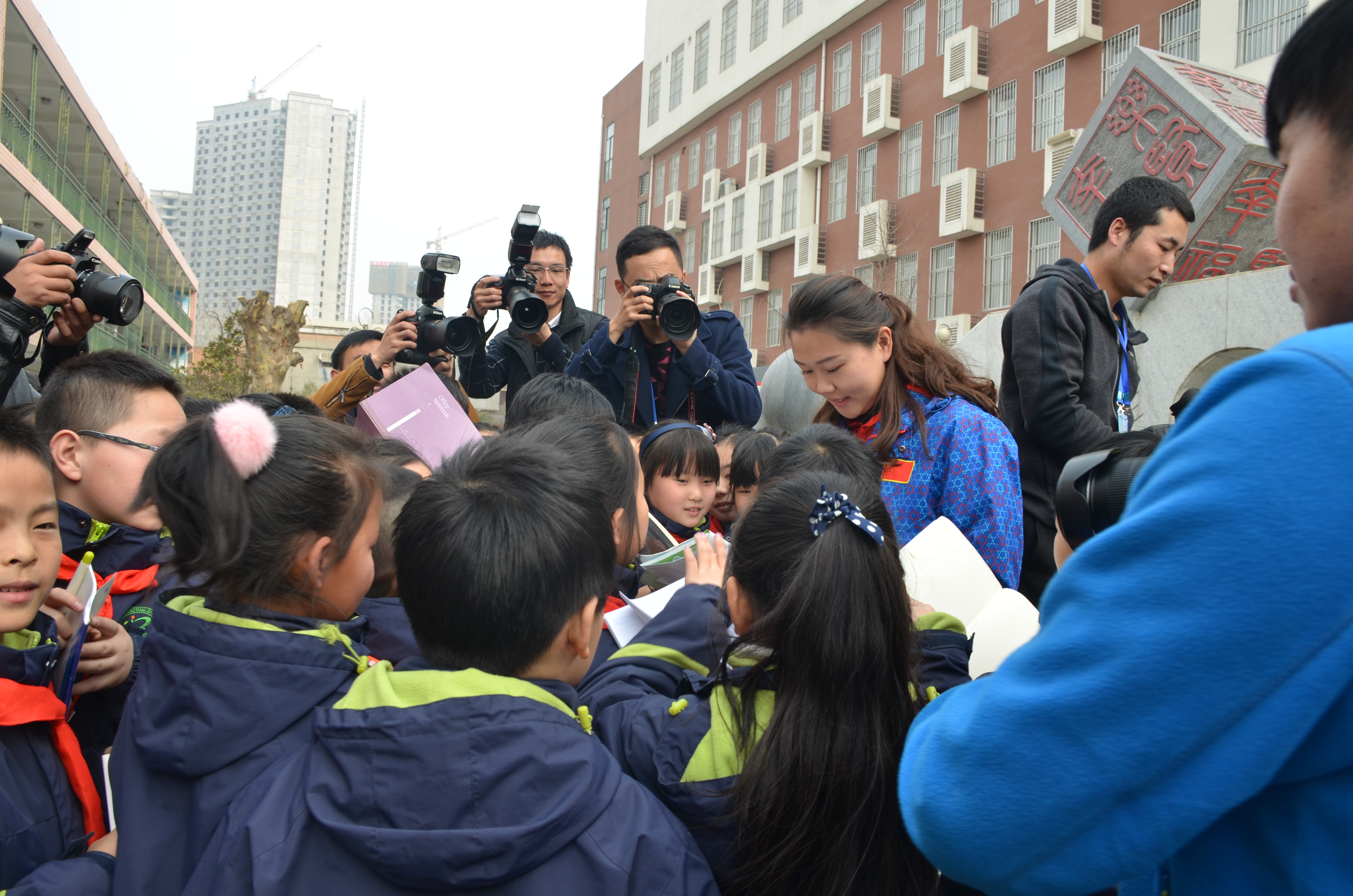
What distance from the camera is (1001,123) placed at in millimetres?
17484

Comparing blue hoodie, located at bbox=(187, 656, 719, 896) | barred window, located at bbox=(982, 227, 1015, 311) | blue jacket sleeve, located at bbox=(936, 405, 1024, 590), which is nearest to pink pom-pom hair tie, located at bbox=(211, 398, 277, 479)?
blue hoodie, located at bbox=(187, 656, 719, 896)

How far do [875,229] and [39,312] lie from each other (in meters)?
19.0

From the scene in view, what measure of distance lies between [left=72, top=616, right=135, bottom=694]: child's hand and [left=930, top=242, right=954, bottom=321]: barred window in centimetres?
1831

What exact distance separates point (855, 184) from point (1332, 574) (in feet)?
70.9

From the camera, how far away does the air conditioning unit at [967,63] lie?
17562 millimetres

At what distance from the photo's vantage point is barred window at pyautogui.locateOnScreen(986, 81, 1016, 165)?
56.3ft

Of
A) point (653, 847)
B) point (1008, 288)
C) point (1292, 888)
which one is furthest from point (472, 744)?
point (1008, 288)

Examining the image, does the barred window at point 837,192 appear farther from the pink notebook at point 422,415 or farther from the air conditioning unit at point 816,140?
the pink notebook at point 422,415

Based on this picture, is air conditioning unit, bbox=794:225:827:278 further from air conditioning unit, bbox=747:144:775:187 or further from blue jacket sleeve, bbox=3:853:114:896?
blue jacket sleeve, bbox=3:853:114:896

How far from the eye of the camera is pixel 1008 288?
680 inches

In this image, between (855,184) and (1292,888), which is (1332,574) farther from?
(855,184)

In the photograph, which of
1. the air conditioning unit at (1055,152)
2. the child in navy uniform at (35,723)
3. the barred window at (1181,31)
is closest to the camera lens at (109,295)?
the child in navy uniform at (35,723)

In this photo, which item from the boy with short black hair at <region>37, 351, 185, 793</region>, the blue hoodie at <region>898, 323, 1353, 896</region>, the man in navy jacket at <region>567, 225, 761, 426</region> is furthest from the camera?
the man in navy jacket at <region>567, 225, 761, 426</region>

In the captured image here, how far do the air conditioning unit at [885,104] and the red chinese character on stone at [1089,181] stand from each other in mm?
13508
